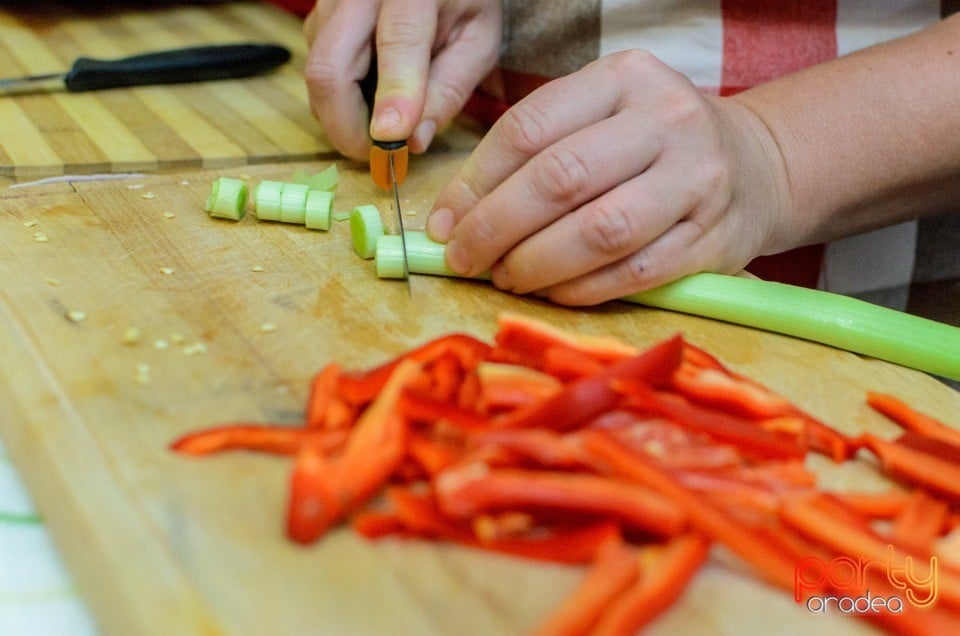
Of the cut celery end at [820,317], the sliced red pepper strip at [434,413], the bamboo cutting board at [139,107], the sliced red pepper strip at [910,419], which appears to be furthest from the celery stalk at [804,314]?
the bamboo cutting board at [139,107]

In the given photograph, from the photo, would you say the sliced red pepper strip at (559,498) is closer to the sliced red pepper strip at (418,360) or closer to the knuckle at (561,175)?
the sliced red pepper strip at (418,360)

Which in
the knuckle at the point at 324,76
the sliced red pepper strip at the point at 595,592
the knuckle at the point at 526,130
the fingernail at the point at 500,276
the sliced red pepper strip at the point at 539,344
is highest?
the knuckle at the point at 526,130

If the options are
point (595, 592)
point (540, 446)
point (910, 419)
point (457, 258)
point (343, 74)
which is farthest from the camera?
Result: point (343, 74)

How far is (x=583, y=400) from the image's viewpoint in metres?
1.05

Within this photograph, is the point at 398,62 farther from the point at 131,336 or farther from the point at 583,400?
the point at 583,400

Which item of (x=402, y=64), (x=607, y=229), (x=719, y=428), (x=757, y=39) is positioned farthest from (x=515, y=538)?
(x=757, y=39)

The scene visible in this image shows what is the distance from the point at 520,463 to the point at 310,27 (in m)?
1.39

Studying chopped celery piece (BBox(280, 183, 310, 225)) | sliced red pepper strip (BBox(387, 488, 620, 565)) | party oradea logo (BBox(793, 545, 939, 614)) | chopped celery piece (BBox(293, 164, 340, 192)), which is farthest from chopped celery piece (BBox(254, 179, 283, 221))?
party oradea logo (BBox(793, 545, 939, 614))

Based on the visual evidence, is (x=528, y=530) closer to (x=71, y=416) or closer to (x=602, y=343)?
(x=602, y=343)

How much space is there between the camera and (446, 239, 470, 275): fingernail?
1.43 meters

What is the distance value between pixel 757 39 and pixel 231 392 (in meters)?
1.28

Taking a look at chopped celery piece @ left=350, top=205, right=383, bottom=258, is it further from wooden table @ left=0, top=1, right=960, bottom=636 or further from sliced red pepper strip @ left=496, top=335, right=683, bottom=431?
sliced red pepper strip @ left=496, top=335, right=683, bottom=431

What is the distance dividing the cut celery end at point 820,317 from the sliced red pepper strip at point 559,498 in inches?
21.4

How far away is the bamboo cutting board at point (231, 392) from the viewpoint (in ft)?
2.91
